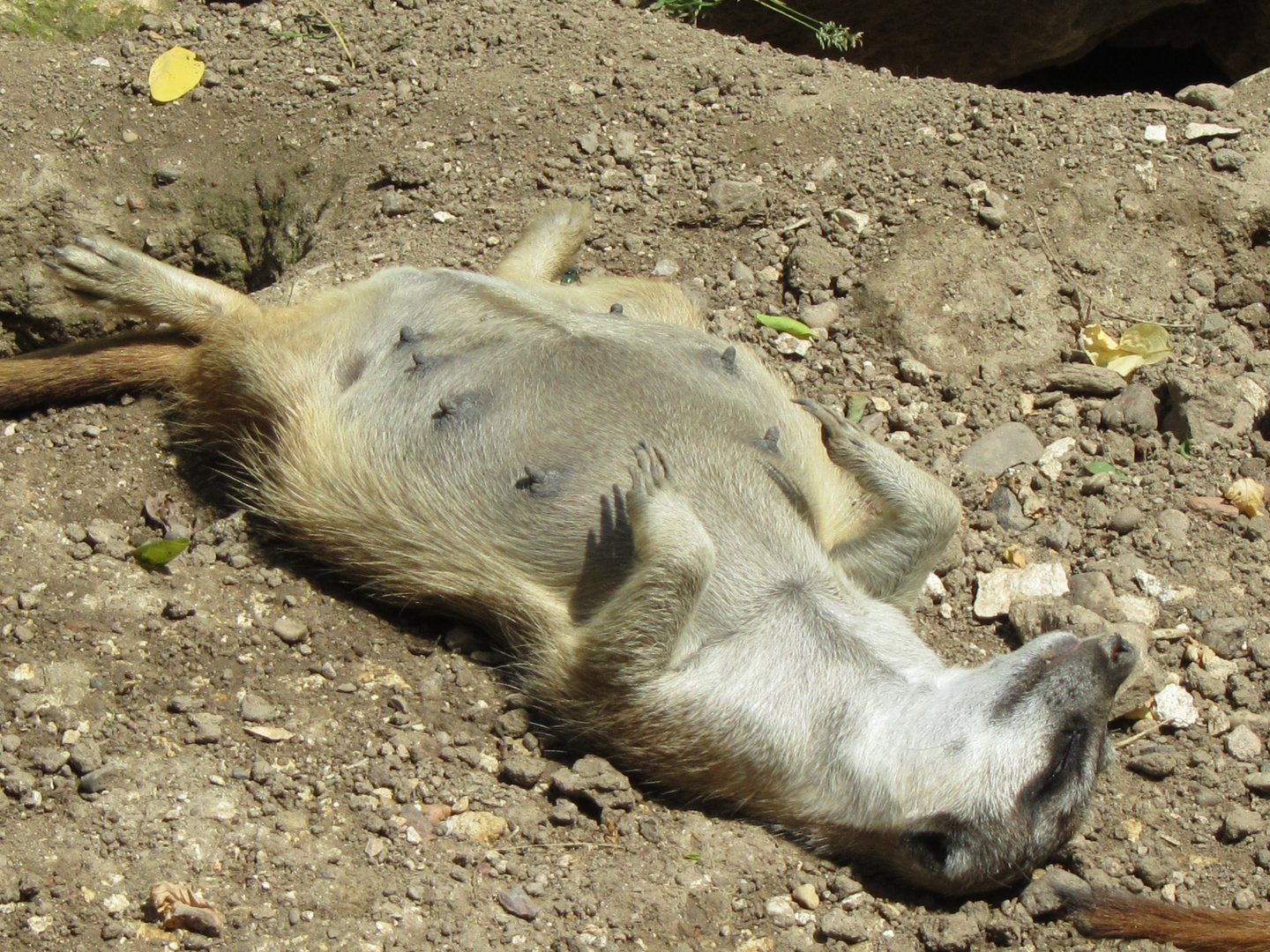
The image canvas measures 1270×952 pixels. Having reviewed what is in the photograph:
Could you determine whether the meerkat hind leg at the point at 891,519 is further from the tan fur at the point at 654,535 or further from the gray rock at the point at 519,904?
the gray rock at the point at 519,904

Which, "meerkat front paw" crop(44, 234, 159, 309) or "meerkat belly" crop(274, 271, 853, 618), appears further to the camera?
"meerkat front paw" crop(44, 234, 159, 309)

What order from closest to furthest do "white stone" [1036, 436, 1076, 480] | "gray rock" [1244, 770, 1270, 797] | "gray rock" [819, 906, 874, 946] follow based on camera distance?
"gray rock" [819, 906, 874, 946], "gray rock" [1244, 770, 1270, 797], "white stone" [1036, 436, 1076, 480]

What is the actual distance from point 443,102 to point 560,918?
331cm

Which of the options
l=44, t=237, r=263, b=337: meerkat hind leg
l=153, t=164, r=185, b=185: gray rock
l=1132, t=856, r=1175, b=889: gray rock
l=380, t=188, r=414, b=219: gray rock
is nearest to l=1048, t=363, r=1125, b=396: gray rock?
l=1132, t=856, r=1175, b=889: gray rock

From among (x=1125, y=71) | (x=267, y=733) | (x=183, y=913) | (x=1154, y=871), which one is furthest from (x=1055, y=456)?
(x=1125, y=71)

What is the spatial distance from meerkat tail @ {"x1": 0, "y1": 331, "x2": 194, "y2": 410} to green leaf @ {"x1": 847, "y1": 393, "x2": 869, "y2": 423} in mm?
2172

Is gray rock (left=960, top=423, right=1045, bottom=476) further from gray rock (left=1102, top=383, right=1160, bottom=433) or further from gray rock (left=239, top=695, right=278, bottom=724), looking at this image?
gray rock (left=239, top=695, right=278, bottom=724)

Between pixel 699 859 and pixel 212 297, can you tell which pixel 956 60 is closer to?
pixel 212 297

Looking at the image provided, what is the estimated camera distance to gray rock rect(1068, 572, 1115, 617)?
3520 mm

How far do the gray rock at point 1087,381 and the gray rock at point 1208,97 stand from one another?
1.54 m

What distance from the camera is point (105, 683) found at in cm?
292

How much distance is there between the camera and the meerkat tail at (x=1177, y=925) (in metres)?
2.69

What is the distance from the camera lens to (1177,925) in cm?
273

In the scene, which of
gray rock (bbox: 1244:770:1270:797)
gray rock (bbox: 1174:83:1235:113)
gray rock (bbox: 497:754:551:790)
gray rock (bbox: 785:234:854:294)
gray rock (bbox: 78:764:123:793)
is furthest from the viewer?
gray rock (bbox: 1174:83:1235:113)
